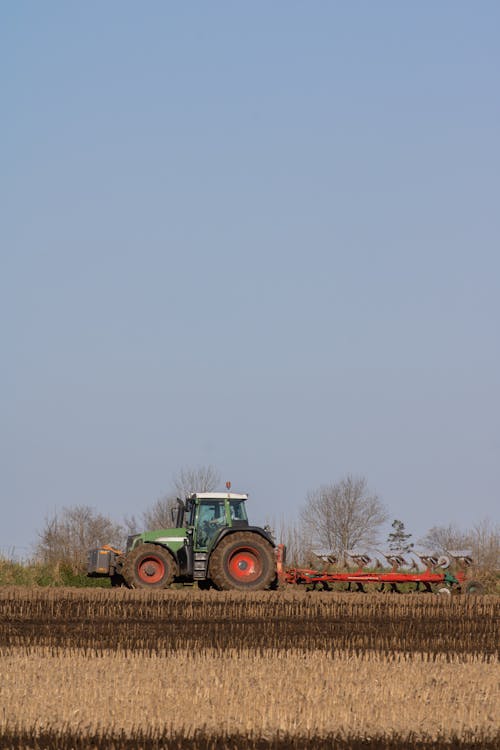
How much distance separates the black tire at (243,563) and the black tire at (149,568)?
93 centimetres

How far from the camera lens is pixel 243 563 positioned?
26.5 meters

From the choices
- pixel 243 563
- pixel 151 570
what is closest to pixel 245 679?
pixel 243 563

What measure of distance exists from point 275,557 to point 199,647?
10.1 metres

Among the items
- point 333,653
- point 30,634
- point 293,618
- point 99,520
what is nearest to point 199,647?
point 333,653

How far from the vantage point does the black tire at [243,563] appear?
26172 mm

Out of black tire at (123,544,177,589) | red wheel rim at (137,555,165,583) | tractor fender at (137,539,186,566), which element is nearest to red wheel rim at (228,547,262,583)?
tractor fender at (137,539,186,566)

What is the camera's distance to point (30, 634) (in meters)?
18.6

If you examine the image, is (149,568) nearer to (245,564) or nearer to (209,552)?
(209,552)

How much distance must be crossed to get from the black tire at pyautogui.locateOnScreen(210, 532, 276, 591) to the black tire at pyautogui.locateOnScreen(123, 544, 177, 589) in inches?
36.6

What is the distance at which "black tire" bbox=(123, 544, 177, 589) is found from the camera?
26.5 meters

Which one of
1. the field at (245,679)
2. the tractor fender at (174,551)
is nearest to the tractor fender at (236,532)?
the tractor fender at (174,551)

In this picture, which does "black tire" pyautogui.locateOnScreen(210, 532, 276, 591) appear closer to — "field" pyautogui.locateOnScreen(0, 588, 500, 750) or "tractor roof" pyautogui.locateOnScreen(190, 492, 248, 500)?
"tractor roof" pyautogui.locateOnScreen(190, 492, 248, 500)

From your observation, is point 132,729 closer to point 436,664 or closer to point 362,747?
point 362,747

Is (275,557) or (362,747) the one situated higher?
(275,557)
